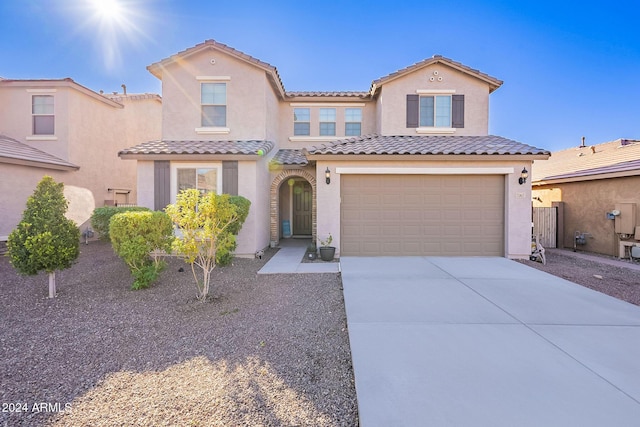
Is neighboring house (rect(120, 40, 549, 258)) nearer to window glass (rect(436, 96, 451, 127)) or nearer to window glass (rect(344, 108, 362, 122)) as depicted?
window glass (rect(436, 96, 451, 127))

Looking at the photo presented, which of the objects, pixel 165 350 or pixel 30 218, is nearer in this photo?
pixel 165 350

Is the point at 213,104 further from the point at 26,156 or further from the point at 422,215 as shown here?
the point at 422,215

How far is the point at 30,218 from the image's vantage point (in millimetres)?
5762

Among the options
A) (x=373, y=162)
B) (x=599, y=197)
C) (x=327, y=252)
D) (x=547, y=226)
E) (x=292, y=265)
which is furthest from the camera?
(x=547, y=226)

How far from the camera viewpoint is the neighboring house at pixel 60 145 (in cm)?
1046

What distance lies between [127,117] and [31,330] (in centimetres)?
1483

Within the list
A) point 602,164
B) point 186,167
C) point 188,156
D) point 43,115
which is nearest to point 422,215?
point 188,156

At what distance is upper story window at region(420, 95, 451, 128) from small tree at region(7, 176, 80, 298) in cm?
1187

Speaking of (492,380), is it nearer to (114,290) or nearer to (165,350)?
(165,350)

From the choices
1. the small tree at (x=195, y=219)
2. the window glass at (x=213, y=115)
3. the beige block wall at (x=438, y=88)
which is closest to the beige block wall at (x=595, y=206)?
the beige block wall at (x=438, y=88)

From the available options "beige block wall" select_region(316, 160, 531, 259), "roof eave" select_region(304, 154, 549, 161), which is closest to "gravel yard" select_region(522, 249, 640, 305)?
"beige block wall" select_region(316, 160, 531, 259)

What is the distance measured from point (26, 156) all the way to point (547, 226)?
2112 cm

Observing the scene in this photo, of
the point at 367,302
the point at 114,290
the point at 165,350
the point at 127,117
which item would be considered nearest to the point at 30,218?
the point at 114,290

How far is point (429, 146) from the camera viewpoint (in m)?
9.88
